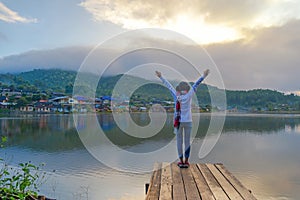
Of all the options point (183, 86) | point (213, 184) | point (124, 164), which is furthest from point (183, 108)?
point (124, 164)

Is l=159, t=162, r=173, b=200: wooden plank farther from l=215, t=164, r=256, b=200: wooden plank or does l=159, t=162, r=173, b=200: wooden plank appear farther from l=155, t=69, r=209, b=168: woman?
l=215, t=164, r=256, b=200: wooden plank

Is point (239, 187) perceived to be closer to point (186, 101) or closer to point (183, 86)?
point (186, 101)

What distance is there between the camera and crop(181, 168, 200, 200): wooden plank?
290cm

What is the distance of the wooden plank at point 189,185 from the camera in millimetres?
2898

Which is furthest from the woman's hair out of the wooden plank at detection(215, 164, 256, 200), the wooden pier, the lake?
the lake

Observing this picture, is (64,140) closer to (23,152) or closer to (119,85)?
(23,152)

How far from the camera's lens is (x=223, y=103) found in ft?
17.3

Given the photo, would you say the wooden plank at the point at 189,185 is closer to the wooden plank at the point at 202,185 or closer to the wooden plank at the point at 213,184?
the wooden plank at the point at 202,185

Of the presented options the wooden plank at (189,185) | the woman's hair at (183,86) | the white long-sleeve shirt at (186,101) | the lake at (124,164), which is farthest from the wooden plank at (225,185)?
the lake at (124,164)

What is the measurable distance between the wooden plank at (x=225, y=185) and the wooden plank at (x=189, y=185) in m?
0.34

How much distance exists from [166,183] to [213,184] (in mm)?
597

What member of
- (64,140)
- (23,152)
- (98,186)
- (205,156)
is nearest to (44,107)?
(64,140)

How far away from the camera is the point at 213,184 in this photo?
3.40 metres

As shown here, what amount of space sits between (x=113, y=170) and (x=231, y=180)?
7951mm
